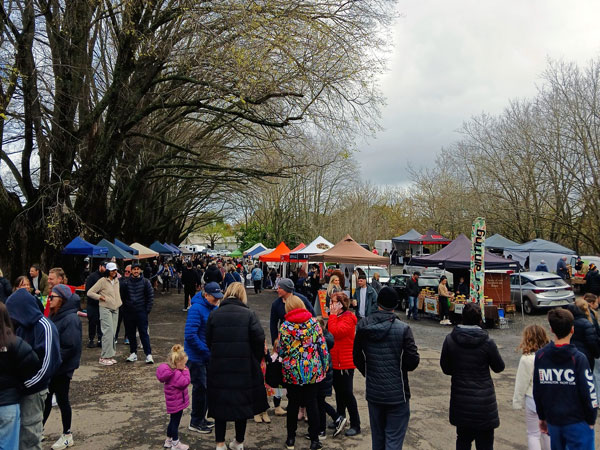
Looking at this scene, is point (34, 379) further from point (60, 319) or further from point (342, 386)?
point (342, 386)

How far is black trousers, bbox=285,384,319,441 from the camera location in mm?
5023

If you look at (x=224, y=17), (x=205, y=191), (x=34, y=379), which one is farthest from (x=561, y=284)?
(x=205, y=191)

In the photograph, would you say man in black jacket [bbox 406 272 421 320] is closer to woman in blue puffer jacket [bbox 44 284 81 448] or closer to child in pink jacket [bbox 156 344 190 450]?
child in pink jacket [bbox 156 344 190 450]

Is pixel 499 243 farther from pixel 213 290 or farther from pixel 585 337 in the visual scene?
pixel 213 290

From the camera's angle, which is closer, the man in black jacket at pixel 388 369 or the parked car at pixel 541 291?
the man in black jacket at pixel 388 369

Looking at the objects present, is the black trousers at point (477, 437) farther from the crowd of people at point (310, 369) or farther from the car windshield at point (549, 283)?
the car windshield at point (549, 283)

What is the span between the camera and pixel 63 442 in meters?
5.06

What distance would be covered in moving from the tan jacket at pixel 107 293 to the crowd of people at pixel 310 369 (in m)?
2.85

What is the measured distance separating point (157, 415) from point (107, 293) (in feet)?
11.3

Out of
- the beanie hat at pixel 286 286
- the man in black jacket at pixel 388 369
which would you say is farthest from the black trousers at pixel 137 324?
the man in black jacket at pixel 388 369

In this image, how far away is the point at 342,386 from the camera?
558 centimetres

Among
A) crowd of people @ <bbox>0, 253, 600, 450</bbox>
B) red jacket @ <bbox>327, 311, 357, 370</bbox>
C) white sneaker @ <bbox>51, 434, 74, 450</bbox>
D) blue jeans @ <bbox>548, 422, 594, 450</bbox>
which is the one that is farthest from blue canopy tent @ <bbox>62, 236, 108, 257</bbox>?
blue jeans @ <bbox>548, 422, 594, 450</bbox>

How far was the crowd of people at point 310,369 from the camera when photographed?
3.81 m

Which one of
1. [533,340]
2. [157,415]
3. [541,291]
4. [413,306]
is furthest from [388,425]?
[541,291]
